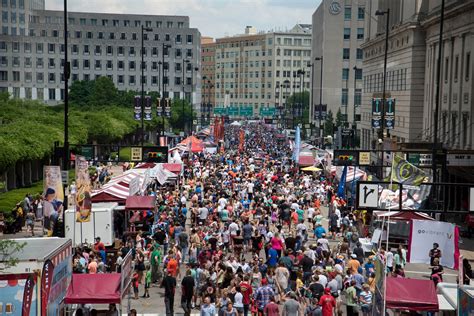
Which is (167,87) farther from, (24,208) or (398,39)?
(24,208)

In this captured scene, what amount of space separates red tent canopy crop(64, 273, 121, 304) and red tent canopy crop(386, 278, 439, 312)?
18.3ft

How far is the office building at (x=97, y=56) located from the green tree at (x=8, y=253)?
13391 cm

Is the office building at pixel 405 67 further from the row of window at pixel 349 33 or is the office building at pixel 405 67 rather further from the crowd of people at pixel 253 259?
the row of window at pixel 349 33

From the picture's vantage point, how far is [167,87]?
15450cm

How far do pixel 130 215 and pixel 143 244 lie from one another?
7.38 metres

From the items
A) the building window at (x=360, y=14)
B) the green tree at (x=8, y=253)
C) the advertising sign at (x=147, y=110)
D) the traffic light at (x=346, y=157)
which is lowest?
the green tree at (x=8, y=253)

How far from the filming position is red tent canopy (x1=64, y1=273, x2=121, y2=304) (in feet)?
53.5

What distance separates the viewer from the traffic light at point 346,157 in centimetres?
3510

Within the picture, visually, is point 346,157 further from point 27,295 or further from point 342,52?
point 342,52

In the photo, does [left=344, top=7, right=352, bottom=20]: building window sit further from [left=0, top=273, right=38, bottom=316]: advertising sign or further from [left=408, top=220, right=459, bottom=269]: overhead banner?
[left=0, top=273, right=38, bottom=316]: advertising sign

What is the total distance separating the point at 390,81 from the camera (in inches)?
2886

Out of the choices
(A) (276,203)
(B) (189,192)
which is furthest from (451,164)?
(B) (189,192)

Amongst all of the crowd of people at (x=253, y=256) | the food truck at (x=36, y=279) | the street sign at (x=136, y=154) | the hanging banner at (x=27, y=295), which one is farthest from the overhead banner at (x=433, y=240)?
the street sign at (x=136, y=154)

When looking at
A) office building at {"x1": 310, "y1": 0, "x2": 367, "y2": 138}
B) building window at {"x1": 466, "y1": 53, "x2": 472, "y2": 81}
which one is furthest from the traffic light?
office building at {"x1": 310, "y1": 0, "x2": 367, "y2": 138}
